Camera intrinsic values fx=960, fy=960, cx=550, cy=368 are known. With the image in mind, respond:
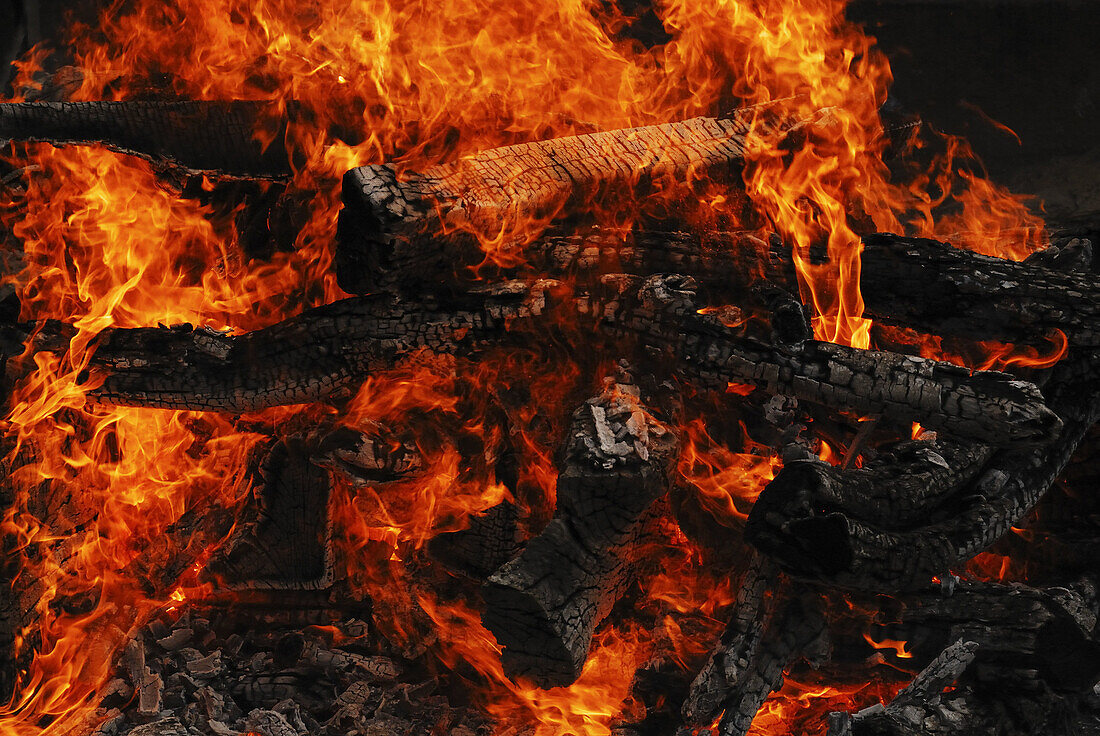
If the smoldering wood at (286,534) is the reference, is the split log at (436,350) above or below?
above

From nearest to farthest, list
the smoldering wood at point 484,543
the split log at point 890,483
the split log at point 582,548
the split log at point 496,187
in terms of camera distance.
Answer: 1. the split log at point 890,483
2. the split log at point 582,548
3. the split log at point 496,187
4. the smoldering wood at point 484,543

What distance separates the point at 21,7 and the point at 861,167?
583 centimetres

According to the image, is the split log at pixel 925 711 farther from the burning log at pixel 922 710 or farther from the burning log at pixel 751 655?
the burning log at pixel 751 655

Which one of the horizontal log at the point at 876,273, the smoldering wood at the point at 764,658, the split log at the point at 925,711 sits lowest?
the split log at the point at 925,711

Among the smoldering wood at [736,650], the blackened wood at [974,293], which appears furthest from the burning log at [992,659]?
the blackened wood at [974,293]

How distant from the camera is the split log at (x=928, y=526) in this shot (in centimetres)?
321

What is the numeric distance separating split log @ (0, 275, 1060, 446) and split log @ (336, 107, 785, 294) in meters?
0.25

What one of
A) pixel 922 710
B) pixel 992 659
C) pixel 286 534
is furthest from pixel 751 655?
pixel 286 534

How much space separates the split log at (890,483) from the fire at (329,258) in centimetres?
70

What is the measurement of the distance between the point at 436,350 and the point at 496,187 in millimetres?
795

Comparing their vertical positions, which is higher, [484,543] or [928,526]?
[928,526]

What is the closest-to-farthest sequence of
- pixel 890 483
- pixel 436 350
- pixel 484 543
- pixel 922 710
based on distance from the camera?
pixel 890 483 < pixel 922 710 < pixel 436 350 < pixel 484 543

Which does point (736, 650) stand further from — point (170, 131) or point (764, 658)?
point (170, 131)

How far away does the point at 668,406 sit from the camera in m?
4.27
